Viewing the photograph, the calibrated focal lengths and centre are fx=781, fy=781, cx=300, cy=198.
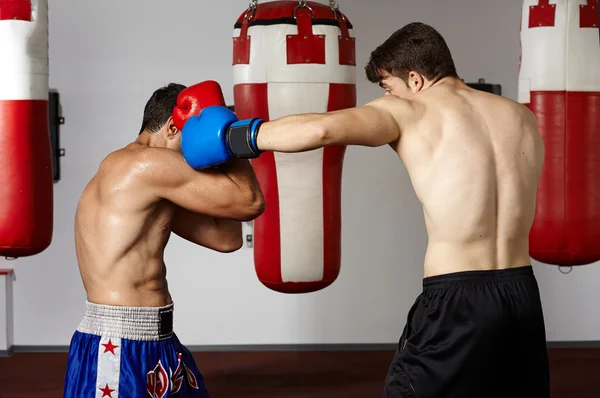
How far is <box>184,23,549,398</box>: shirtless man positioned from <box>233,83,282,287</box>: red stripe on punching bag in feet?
3.53

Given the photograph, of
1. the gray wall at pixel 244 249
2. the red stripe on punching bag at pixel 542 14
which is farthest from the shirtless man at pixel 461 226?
the gray wall at pixel 244 249

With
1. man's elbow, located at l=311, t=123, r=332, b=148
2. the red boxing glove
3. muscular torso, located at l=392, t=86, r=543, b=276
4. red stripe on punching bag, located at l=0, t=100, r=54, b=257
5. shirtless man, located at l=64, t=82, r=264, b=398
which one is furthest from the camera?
red stripe on punching bag, located at l=0, t=100, r=54, b=257

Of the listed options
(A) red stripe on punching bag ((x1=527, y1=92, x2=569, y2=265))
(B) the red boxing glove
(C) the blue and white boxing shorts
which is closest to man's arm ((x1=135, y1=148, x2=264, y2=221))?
(B) the red boxing glove

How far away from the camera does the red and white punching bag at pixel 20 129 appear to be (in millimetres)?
2801

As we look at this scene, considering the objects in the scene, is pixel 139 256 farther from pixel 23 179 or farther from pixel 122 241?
pixel 23 179

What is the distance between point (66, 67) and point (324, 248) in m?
2.89

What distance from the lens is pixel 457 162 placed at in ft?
6.68

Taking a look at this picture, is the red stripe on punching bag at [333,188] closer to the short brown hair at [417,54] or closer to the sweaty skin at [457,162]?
the short brown hair at [417,54]

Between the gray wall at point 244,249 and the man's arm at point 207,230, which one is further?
the gray wall at point 244,249

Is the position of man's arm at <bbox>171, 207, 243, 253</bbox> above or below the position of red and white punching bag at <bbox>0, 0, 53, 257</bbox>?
below

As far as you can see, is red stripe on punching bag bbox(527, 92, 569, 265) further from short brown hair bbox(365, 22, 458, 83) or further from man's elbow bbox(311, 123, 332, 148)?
man's elbow bbox(311, 123, 332, 148)

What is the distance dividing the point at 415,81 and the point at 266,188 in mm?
1135

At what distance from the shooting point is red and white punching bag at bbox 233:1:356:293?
10.2ft

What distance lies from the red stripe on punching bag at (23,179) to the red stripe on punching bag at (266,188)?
80 centimetres
